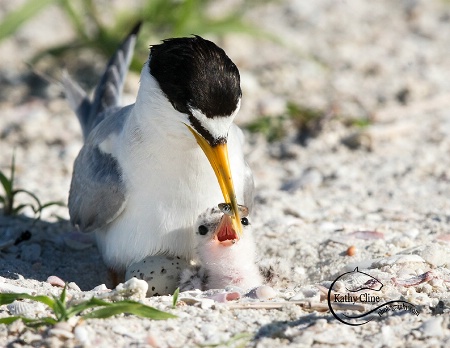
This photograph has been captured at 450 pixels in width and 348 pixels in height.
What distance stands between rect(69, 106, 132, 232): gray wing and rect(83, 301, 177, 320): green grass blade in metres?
1.00

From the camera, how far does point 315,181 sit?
18.1 ft

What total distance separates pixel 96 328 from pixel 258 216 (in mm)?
2002

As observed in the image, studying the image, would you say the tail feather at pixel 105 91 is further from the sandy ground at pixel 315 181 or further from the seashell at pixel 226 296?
the seashell at pixel 226 296

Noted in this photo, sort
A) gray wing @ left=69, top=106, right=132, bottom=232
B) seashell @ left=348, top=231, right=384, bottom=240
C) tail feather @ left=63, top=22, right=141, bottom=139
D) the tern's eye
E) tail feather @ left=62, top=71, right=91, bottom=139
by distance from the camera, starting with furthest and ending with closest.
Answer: tail feather @ left=62, top=71, right=91, bottom=139, tail feather @ left=63, top=22, right=141, bottom=139, seashell @ left=348, top=231, right=384, bottom=240, gray wing @ left=69, top=106, right=132, bottom=232, the tern's eye

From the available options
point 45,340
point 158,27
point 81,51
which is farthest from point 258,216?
point 81,51

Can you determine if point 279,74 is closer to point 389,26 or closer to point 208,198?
point 389,26

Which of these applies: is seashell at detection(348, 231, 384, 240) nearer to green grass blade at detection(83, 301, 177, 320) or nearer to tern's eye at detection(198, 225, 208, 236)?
tern's eye at detection(198, 225, 208, 236)

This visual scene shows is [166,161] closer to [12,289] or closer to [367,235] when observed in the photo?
[12,289]

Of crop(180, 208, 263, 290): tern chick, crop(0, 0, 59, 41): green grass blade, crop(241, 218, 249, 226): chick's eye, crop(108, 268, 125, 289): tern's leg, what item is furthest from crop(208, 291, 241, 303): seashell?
crop(0, 0, 59, 41): green grass blade

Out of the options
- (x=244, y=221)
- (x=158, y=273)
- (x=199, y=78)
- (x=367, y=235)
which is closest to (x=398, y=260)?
(x=367, y=235)

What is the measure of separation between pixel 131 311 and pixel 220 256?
2.93 ft

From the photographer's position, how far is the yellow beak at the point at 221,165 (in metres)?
3.59

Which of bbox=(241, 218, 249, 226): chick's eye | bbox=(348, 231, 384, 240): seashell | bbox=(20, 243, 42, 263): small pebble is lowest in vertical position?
bbox=(348, 231, 384, 240): seashell

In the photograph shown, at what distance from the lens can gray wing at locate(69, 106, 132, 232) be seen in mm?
4078
